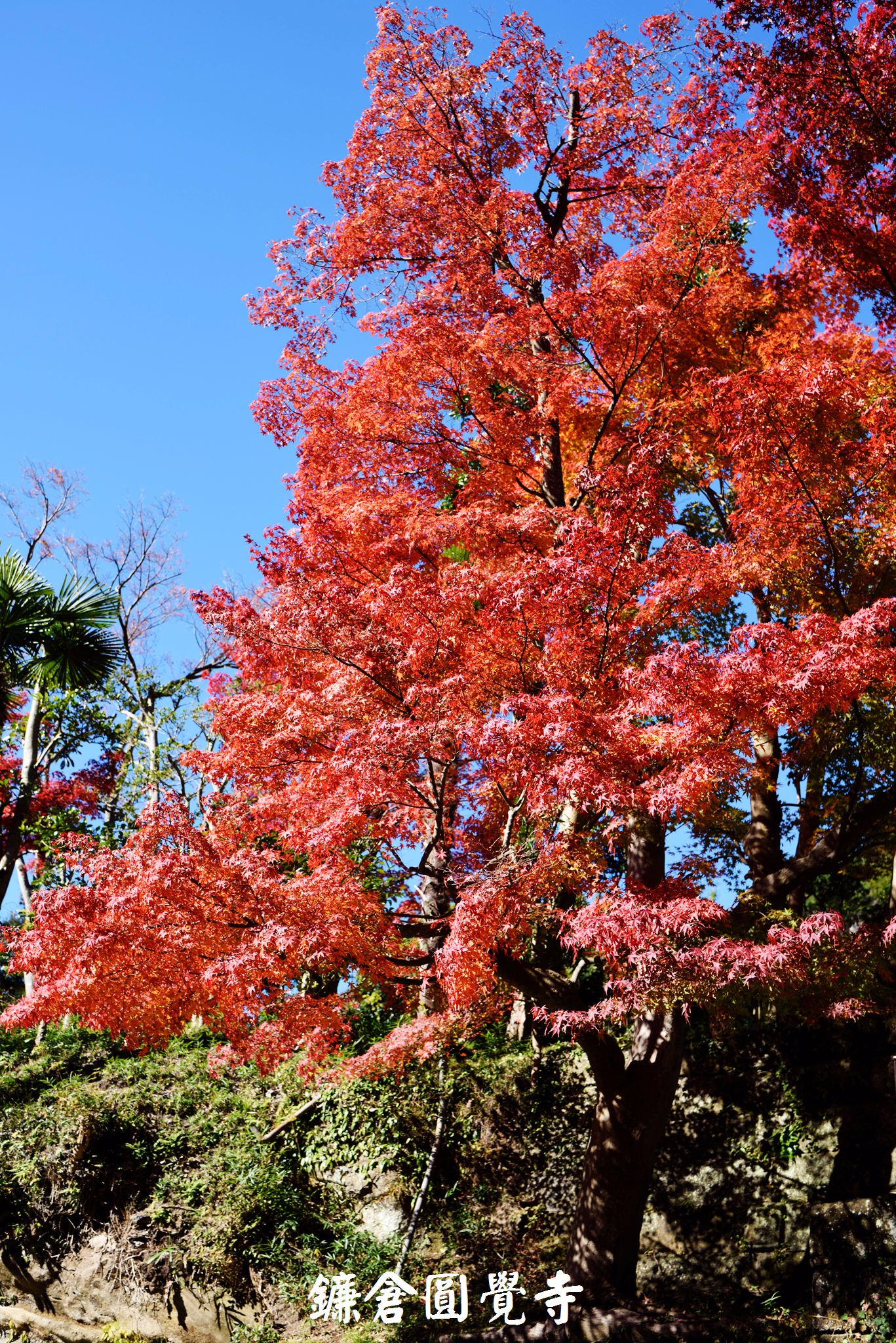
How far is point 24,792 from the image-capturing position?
47.0 feet

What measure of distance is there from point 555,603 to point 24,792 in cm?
1026

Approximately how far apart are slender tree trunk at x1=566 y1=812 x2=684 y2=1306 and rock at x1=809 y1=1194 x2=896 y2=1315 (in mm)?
1371

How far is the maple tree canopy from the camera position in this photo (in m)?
6.95

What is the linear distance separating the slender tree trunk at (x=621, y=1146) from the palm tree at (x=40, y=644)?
9855 millimetres

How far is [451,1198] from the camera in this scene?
9.63 m

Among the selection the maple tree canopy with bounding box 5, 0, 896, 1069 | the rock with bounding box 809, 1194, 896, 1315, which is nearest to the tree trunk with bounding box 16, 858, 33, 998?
the maple tree canopy with bounding box 5, 0, 896, 1069

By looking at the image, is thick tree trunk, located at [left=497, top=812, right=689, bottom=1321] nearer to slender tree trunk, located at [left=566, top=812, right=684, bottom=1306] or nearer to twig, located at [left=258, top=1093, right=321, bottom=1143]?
slender tree trunk, located at [left=566, top=812, right=684, bottom=1306]

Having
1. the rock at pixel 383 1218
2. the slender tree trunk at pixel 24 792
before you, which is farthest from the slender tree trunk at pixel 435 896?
the slender tree trunk at pixel 24 792

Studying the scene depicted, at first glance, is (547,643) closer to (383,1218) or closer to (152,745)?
(383,1218)

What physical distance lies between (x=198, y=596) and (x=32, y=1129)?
6708 millimetres

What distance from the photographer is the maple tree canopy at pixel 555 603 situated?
6.95 metres

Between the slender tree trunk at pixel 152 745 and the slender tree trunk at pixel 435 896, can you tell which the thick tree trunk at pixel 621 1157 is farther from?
the slender tree trunk at pixel 152 745

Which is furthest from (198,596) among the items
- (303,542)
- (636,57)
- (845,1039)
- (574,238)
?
(636,57)

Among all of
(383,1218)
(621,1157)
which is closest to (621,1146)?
(621,1157)
